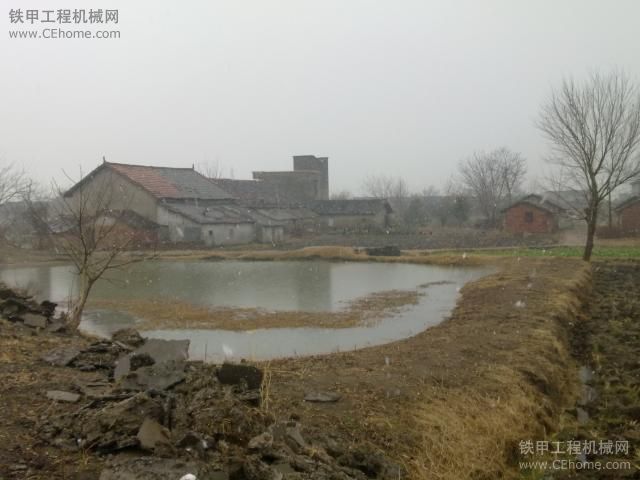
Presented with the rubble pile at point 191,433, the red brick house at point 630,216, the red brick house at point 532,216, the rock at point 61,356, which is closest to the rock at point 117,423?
the rubble pile at point 191,433

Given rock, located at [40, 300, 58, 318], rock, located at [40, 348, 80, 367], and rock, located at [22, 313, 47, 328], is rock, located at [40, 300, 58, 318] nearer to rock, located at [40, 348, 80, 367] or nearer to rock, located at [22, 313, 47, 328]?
rock, located at [22, 313, 47, 328]

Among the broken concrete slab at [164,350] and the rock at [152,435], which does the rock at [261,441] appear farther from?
the broken concrete slab at [164,350]

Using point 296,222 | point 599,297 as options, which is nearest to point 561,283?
point 599,297

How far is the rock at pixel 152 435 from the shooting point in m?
3.91

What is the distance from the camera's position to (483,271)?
23391 mm

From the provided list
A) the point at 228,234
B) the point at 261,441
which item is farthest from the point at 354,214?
the point at 261,441

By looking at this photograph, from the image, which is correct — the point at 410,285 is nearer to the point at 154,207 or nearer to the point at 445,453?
the point at 445,453

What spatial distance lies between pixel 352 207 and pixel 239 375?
153ft

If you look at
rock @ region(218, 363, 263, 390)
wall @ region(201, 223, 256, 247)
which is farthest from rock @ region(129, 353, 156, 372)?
wall @ region(201, 223, 256, 247)

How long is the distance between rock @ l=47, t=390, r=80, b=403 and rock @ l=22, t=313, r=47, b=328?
465 centimetres

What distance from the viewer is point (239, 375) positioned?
5.77 m

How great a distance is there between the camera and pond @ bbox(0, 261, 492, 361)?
1094 cm

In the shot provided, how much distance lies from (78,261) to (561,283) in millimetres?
12584

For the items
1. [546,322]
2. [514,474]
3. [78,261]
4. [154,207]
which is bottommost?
[514,474]
